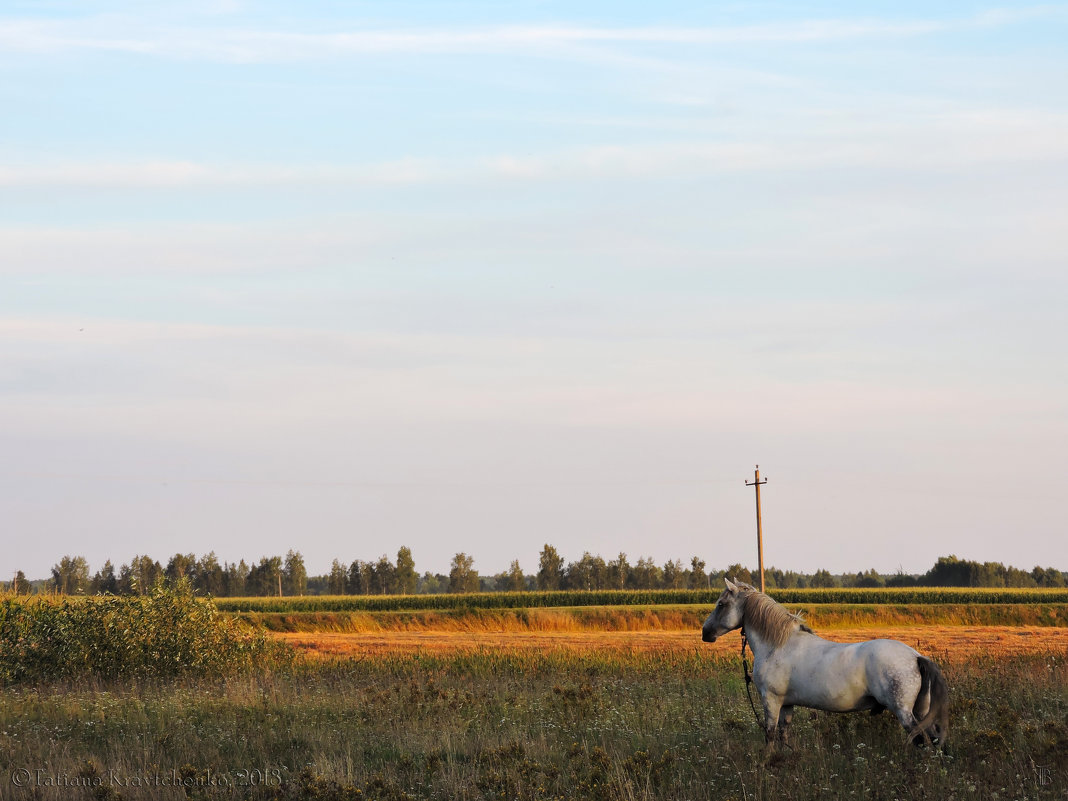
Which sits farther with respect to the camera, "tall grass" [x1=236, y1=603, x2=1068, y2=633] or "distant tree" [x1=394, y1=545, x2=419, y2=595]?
"distant tree" [x1=394, y1=545, x2=419, y2=595]

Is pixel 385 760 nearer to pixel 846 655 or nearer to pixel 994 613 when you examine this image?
pixel 846 655

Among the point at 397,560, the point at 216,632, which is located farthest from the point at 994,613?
the point at 397,560

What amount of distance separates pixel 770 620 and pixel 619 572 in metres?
113

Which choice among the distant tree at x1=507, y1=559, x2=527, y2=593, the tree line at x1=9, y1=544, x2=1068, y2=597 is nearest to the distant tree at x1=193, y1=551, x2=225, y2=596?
the tree line at x1=9, y1=544, x2=1068, y2=597

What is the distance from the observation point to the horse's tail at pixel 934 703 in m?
9.61

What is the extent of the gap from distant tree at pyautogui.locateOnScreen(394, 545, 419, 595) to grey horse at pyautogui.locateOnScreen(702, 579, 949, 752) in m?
124

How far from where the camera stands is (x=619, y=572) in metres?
122

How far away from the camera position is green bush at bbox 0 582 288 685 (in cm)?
2039

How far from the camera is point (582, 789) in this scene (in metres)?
9.02

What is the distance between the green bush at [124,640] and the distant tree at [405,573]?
11146cm

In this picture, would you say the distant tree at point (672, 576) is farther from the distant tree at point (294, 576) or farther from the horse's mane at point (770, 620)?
the horse's mane at point (770, 620)

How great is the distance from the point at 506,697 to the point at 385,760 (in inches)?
177

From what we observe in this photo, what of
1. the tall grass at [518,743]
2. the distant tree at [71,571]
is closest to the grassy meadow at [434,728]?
the tall grass at [518,743]

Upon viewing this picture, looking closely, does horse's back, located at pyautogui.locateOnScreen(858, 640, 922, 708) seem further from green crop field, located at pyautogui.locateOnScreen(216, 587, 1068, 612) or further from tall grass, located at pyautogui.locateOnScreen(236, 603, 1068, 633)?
green crop field, located at pyautogui.locateOnScreen(216, 587, 1068, 612)
